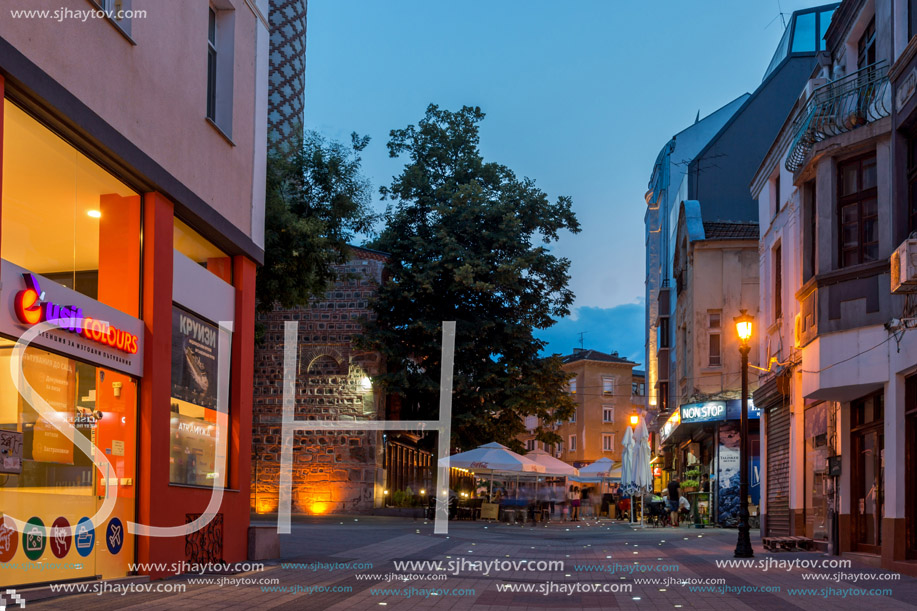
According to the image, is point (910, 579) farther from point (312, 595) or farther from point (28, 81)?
point (28, 81)

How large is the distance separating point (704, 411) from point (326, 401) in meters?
12.8

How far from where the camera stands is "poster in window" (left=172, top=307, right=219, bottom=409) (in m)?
13.8

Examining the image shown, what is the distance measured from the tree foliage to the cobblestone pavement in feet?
19.6

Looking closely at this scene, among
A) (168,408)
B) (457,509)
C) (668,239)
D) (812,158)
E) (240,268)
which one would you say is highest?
(668,239)

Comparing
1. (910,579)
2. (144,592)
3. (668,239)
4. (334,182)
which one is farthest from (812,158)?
(668,239)

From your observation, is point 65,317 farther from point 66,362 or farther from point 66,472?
point 66,472

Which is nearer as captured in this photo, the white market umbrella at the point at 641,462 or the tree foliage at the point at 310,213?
the tree foliage at the point at 310,213

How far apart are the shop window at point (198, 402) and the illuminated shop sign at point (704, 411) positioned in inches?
859

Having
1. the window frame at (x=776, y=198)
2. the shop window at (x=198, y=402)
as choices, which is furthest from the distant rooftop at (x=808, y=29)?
the shop window at (x=198, y=402)

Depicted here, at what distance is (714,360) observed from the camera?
1467 inches

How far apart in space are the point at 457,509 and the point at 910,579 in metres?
22.1

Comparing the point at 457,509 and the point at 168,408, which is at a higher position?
the point at 168,408

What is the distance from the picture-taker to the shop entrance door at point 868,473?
1727cm

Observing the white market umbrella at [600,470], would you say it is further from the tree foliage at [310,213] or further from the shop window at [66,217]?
the shop window at [66,217]
